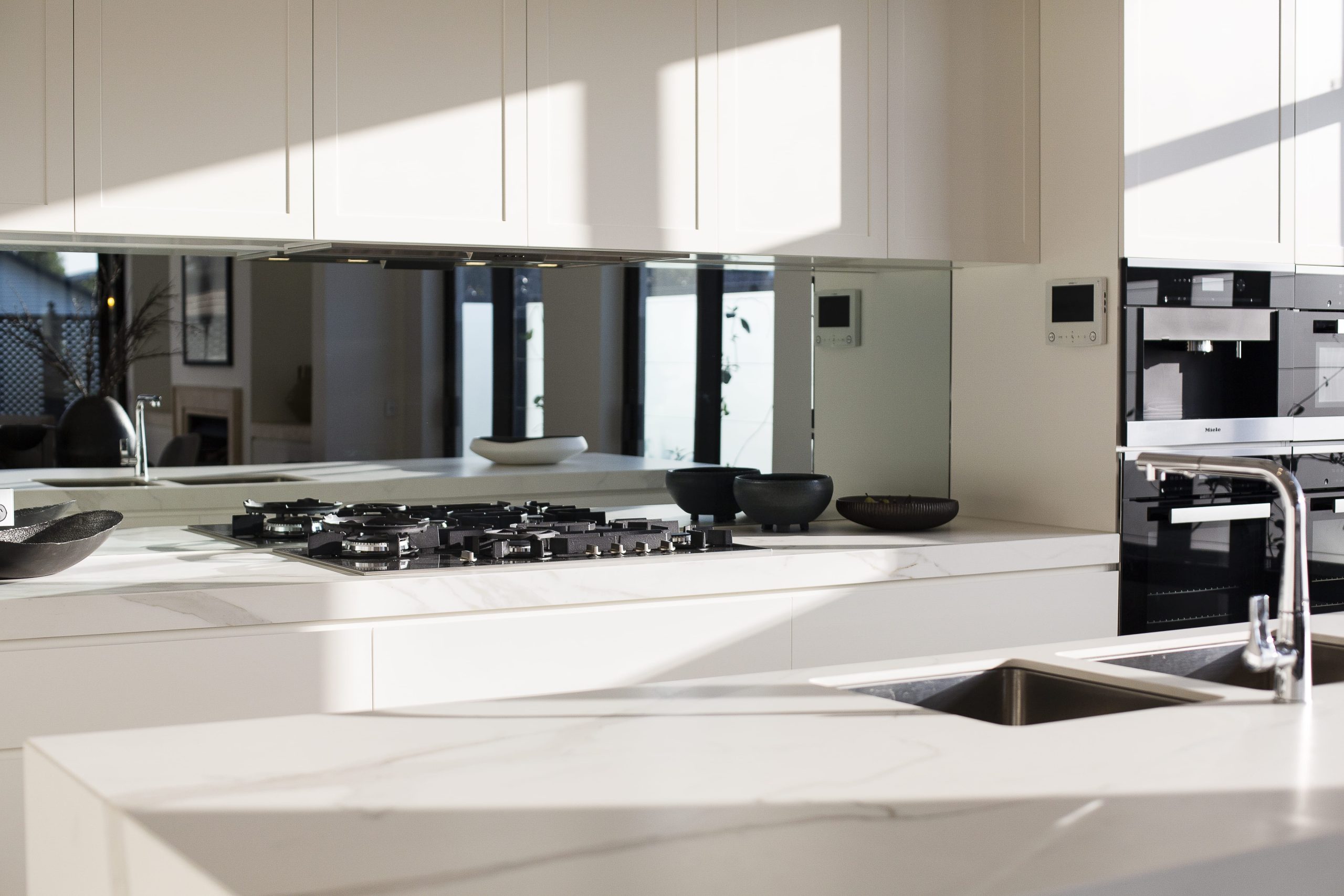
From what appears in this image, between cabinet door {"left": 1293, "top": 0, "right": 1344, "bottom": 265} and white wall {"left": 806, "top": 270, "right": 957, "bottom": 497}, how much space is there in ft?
3.17

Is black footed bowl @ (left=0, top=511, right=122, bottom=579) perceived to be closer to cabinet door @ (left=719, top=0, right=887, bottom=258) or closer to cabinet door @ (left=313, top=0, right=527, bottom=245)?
cabinet door @ (left=313, top=0, right=527, bottom=245)

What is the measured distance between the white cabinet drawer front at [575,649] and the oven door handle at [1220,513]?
46.5 inches

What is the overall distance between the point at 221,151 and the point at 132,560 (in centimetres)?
83

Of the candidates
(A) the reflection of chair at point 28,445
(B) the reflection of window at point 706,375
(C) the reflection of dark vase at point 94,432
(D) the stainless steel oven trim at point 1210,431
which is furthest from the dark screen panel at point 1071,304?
(A) the reflection of chair at point 28,445

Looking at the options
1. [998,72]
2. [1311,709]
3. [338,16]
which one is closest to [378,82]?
[338,16]

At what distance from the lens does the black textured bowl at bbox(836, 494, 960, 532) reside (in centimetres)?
354

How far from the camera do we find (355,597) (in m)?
2.61

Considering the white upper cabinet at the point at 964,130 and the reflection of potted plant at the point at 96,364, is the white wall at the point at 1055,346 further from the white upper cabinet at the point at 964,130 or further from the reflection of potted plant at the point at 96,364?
the reflection of potted plant at the point at 96,364

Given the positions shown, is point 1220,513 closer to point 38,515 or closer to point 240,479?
point 240,479

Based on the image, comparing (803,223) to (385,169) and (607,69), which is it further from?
(385,169)

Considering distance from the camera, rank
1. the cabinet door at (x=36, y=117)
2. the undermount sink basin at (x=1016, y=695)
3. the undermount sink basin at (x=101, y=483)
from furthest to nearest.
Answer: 1. the undermount sink basin at (x=101, y=483)
2. the cabinet door at (x=36, y=117)
3. the undermount sink basin at (x=1016, y=695)

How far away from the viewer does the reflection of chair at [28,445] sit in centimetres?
400

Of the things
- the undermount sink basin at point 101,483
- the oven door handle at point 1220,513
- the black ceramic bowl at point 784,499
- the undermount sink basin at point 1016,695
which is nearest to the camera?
the undermount sink basin at point 1016,695

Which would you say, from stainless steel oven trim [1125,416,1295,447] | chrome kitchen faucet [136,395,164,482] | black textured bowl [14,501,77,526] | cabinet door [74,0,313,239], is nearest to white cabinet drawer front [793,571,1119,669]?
stainless steel oven trim [1125,416,1295,447]
